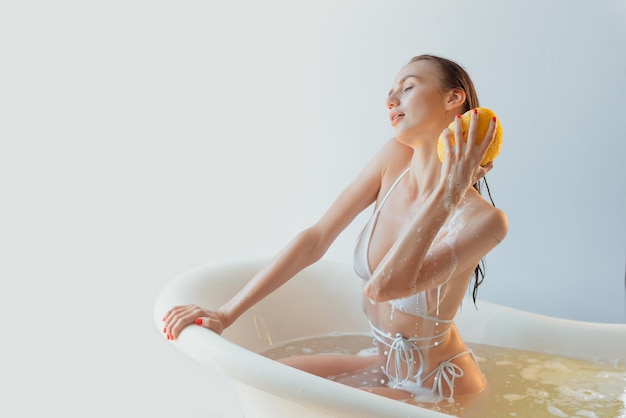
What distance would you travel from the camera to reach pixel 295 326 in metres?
2.61

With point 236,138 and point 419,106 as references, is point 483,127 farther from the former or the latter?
point 236,138

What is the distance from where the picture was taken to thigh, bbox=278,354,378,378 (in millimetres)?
2182

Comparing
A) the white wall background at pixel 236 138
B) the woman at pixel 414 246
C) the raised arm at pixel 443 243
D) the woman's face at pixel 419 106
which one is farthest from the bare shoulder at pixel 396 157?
the white wall background at pixel 236 138

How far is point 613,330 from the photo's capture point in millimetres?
2441

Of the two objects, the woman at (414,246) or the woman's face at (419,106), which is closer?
the woman at (414,246)

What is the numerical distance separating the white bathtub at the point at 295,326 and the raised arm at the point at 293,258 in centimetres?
5

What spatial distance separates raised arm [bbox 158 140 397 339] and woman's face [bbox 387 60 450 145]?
0.20 m

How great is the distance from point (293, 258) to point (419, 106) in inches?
18.7

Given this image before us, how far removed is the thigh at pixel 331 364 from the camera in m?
2.18

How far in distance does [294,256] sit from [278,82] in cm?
259

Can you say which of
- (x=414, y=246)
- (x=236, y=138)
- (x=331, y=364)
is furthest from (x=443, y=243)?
(x=236, y=138)

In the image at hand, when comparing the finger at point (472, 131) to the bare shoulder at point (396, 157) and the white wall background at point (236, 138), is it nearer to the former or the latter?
the bare shoulder at point (396, 157)

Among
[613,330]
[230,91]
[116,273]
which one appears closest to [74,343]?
[116,273]

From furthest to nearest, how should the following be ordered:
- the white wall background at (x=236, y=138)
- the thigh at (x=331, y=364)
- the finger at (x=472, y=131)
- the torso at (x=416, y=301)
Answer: the white wall background at (x=236, y=138)
the thigh at (x=331, y=364)
the torso at (x=416, y=301)
the finger at (x=472, y=131)
